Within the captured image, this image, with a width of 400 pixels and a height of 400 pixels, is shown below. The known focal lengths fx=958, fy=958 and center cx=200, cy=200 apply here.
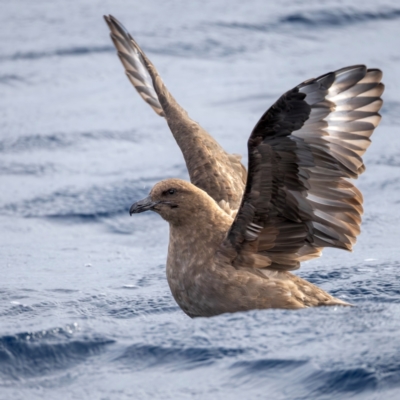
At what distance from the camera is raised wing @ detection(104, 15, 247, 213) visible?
26.1 ft

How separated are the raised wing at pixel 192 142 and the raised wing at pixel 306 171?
0.94 m

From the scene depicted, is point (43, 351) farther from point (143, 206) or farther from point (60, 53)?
point (60, 53)

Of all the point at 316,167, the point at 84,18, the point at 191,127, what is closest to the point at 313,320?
the point at 316,167

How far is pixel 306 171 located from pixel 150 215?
4.31m

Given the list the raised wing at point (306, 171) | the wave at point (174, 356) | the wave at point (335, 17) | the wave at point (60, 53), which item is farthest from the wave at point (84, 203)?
the wave at point (335, 17)

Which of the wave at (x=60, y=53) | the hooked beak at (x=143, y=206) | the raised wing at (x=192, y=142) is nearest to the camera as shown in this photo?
the hooked beak at (x=143, y=206)

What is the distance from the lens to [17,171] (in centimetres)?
1130

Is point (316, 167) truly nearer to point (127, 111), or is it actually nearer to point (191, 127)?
point (191, 127)

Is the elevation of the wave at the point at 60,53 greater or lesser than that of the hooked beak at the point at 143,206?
greater

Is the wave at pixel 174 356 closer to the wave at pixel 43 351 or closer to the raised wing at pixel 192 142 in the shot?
the wave at pixel 43 351

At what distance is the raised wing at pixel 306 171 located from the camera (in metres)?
6.20

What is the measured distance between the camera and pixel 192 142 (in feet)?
27.3

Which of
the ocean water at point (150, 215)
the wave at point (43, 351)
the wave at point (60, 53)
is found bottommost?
the wave at point (43, 351)

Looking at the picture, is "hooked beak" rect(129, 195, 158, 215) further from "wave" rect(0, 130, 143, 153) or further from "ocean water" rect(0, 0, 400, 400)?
"wave" rect(0, 130, 143, 153)
